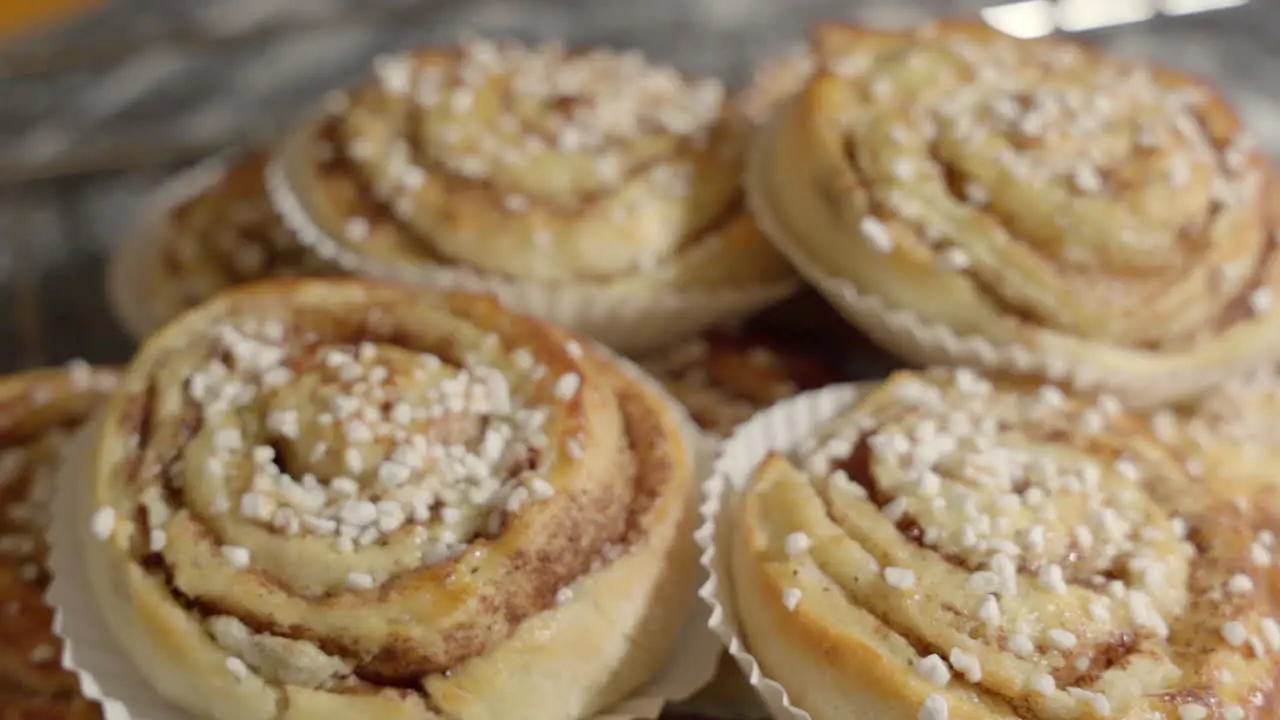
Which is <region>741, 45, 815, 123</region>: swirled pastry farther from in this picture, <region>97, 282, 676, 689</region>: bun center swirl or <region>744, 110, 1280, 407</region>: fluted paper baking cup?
<region>97, 282, 676, 689</region>: bun center swirl

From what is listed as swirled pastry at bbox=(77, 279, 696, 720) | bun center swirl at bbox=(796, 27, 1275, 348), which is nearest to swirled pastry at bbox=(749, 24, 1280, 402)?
bun center swirl at bbox=(796, 27, 1275, 348)

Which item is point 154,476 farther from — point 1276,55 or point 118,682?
point 1276,55

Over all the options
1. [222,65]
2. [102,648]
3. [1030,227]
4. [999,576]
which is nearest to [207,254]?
[102,648]

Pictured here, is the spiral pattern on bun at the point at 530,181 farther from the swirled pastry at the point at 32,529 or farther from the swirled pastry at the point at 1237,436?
the swirled pastry at the point at 1237,436

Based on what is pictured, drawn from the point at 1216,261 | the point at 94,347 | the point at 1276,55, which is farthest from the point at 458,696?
the point at 1276,55

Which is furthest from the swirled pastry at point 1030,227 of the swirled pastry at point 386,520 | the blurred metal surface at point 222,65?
the blurred metal surface at point 222,65

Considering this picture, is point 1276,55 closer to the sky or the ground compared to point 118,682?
closer to the sky
